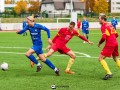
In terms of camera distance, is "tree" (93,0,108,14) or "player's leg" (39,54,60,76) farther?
"tree" (93,0,108,14)

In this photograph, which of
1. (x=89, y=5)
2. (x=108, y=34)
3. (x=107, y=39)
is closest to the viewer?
(x=108, y=34)

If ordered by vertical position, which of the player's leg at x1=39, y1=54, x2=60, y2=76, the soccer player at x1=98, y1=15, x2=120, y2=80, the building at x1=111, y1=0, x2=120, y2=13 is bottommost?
the building at x1=111, y1=0, x2=120, y2=13

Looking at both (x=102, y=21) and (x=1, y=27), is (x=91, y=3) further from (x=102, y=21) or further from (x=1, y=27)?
(x=102, y=21)

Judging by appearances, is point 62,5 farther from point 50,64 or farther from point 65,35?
point 50,64

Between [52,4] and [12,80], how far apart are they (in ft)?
416

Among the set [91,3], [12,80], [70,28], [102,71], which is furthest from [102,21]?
[91,3]

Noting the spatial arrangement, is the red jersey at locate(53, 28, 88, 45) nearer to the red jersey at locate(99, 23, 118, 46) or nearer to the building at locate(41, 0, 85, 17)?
the red jersey at locate(99, 23, 118, 46)

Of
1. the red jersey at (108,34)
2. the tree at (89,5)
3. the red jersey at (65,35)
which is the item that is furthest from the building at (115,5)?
the red jersey at (108,34)

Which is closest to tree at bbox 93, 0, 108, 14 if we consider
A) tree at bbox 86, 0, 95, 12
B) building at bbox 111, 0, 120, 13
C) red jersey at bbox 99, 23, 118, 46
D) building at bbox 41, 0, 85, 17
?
tree at bbox 86, 0, 95, 12

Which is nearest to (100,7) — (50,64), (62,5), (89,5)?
(89,5)

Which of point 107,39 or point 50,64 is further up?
point 107,39

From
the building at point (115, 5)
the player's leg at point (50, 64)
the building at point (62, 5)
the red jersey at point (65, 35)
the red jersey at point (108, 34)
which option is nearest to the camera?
the red jersey at point (108, 34)

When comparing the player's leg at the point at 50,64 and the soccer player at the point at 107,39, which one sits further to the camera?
the player's leg at the point at 50,64

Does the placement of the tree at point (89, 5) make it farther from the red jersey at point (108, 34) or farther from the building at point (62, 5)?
the red jersey at point (108, 34)
